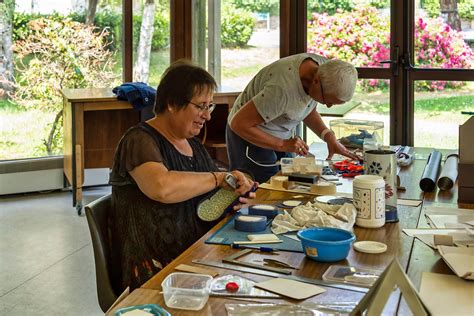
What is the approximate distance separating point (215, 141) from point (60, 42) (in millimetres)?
1472

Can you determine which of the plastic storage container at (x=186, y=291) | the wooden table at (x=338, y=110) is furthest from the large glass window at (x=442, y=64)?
the plastic storage container at (x=186, y=291)

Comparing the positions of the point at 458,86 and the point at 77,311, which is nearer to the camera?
the point at 77,311

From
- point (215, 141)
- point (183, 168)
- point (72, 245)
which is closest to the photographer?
point (183, 168)

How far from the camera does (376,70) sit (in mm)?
5449

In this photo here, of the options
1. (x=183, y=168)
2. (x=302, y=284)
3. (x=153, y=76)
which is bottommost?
(x=302, y=284)

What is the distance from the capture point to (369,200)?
84.4 inches

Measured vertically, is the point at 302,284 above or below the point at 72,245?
above

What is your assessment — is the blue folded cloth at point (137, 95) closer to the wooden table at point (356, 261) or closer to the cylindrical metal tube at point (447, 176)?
the cylindrical metal tube at point (447, 176)

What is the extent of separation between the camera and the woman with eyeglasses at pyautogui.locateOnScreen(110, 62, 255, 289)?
220 centimetres

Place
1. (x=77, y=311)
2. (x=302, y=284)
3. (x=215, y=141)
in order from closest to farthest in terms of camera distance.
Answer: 1. (x=302, y=284)
2. (x=77, y=311)
3. (x=215, y=141)

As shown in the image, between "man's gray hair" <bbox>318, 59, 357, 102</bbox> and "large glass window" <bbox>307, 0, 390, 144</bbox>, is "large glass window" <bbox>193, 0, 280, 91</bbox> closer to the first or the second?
"large glass window" <bbox>307, 0, 390, 144</bbox>

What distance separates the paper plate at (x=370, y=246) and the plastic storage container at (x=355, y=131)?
5.43 feet

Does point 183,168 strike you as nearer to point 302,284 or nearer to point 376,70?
point 302,284

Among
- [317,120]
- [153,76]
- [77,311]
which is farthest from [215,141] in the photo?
[77,311]
